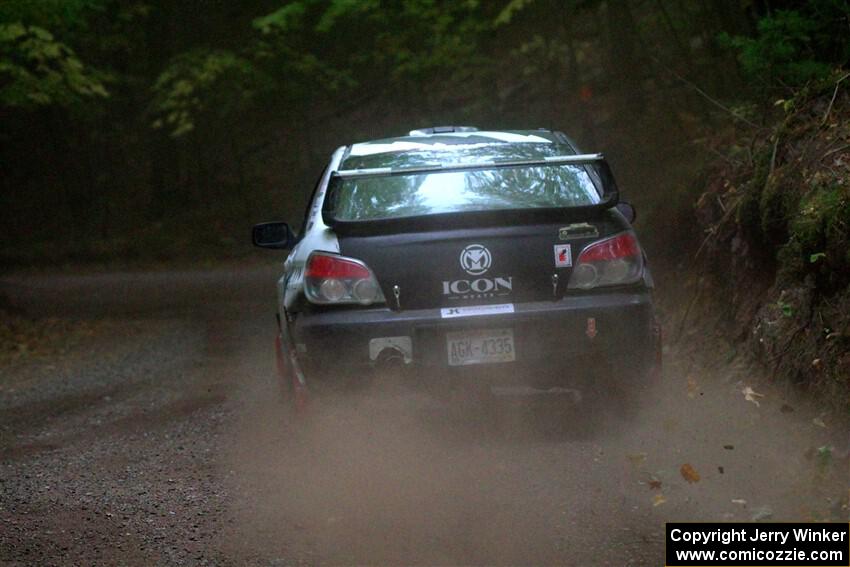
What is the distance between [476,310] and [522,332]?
266mm

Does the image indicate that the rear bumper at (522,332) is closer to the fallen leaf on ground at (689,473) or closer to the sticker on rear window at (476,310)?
the sticker on rear window at (476,310)

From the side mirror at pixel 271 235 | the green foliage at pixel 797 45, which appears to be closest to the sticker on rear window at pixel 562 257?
the side mirror at pixel 271 235

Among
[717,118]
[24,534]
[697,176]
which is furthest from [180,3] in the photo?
[24,534]

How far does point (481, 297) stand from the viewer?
6598 mm

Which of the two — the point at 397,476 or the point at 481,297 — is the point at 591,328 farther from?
the point at 397,476

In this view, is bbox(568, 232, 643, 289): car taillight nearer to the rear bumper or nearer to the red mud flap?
the rear bumper

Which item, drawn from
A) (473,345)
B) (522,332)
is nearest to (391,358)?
(473,345)

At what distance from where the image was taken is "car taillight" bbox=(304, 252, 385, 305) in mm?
6625

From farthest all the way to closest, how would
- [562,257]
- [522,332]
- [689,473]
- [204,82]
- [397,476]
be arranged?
[204,82] < [562,257] < [522,332] < [397,476] < [689,473]

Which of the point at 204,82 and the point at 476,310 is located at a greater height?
the point at 204,82

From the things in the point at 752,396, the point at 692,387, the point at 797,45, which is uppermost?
the point at 797,45

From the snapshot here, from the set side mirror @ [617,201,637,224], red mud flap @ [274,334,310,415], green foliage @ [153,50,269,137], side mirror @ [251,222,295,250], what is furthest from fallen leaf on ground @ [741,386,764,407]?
green foliage @ [153,50,269,137]

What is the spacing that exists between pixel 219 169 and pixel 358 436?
25.4 meters

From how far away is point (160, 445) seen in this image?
25.4 feet
